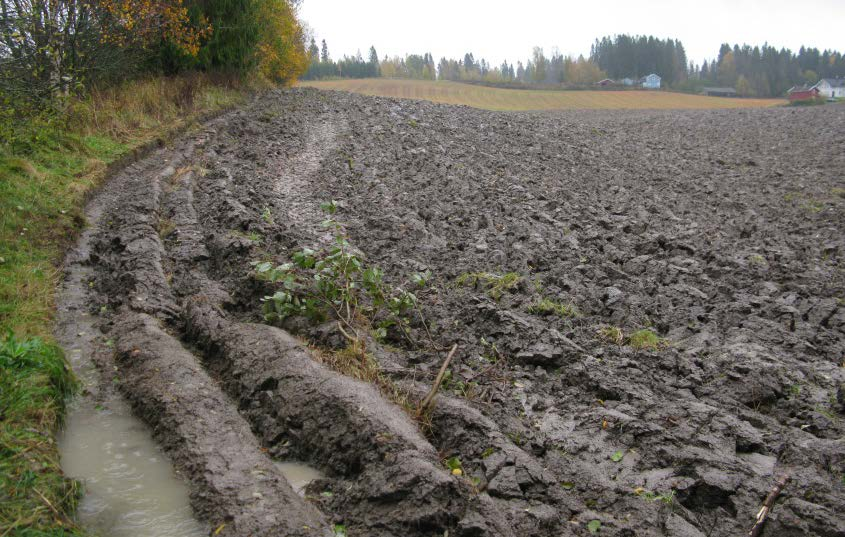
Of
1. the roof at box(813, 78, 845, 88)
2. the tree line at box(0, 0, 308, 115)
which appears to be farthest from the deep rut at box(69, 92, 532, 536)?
the roof at box(813, 78, 845, 88)

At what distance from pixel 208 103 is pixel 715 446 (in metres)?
15.0

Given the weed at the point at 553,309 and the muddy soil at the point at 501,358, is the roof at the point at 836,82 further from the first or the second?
the weed at the point at 553,309

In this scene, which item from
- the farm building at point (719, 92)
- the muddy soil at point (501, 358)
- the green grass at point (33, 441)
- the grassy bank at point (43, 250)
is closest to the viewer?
the green grass at point (33, 441)

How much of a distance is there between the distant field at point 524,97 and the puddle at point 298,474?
39137mm

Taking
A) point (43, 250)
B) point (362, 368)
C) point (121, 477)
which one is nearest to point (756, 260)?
point (362, 368)

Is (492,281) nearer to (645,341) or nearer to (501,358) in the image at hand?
(501,358)

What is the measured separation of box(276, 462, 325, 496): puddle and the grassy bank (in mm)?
1037

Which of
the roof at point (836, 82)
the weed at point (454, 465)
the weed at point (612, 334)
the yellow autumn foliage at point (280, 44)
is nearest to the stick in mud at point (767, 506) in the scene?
the weed at point (454, 465)

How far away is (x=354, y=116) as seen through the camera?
56.0 feet

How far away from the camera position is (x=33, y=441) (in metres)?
3.14

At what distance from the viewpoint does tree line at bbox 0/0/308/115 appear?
9.33 metres

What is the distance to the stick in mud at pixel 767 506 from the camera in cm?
286

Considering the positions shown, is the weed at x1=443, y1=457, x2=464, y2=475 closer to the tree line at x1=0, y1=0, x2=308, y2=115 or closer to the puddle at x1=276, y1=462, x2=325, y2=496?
the puddle at x1=276, y1=462, x2=325, y2=496

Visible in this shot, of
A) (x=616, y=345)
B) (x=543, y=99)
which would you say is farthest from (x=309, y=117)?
(x=543, y=99)
